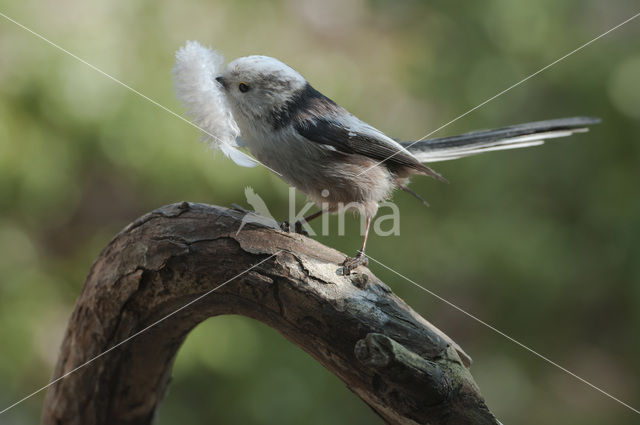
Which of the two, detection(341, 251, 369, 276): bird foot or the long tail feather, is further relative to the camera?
the long tail feather

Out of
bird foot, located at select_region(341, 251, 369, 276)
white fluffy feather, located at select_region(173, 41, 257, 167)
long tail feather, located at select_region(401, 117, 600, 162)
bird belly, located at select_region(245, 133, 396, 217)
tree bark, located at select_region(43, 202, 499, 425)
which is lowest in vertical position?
tree bark, located at select_region(43, 202, 499, 425)

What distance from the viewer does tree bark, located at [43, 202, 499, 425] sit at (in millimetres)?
1246

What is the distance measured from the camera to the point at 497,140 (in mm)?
1692

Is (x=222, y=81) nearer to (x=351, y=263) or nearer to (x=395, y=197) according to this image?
(x=351, y=263)

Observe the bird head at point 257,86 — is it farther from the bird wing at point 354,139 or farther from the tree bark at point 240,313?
the tree bark at point 240,313

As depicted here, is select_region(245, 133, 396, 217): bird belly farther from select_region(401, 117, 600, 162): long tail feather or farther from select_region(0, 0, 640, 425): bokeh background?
select_region(0, 0, 640, 425): bokeh background

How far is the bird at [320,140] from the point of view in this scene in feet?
4.72

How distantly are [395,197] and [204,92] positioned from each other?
1.69 m

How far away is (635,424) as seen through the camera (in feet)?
10.6

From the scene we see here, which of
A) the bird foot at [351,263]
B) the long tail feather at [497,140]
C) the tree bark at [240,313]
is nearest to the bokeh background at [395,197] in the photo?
the tree bark at [240,313]

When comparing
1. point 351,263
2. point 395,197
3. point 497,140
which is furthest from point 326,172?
point 395,197

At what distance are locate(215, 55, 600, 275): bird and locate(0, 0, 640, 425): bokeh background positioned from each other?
41.2 inches

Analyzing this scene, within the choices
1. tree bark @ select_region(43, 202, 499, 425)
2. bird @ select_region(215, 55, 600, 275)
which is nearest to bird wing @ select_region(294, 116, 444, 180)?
bird @ select_region(215, 55, 600, 275)

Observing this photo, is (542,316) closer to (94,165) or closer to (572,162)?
(572,162)
